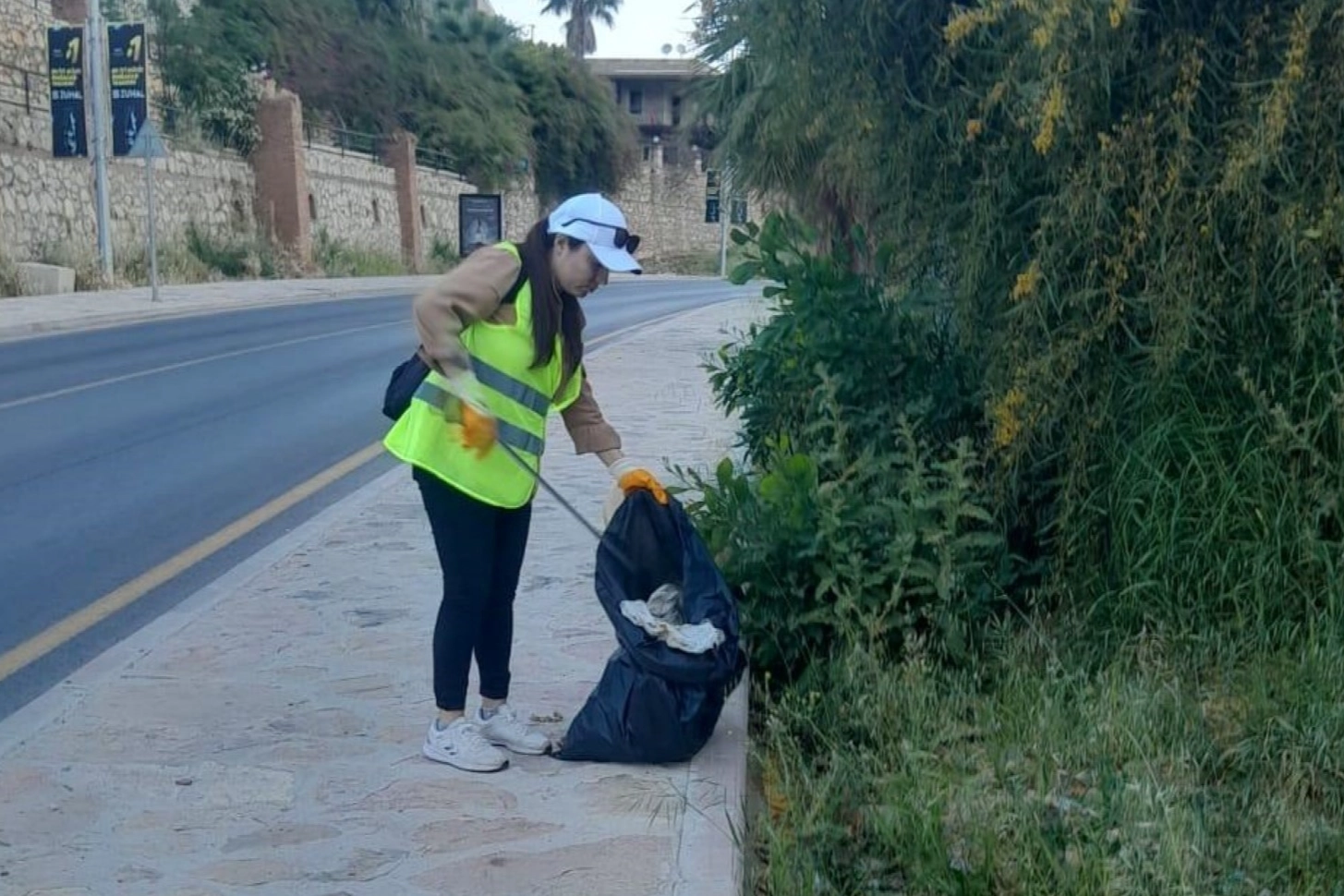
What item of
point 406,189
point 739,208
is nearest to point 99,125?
point 406,189

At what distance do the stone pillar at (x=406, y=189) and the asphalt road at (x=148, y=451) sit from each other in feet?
95.6

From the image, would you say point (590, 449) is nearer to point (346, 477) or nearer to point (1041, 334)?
point (1041, 334)

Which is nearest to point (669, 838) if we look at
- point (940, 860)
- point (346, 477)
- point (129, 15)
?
point (940, 860)

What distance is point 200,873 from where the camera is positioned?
A: 154 inches

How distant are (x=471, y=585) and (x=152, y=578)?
10.7 feet

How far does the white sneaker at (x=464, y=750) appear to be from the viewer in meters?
4.64

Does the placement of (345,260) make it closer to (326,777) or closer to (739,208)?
(739,208)

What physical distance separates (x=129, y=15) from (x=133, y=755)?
129ft

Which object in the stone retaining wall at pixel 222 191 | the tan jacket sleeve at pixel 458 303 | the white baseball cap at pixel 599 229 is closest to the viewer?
the tan jacket sleeve at pixel 458 303

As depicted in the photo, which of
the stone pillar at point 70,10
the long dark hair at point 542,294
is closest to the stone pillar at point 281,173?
the stone pillar at point 70,10

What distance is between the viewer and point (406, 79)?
177ft

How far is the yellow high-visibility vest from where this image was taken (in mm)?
4473

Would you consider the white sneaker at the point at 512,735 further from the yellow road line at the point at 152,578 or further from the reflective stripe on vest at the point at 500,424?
the yellow road line at the point at 152,578

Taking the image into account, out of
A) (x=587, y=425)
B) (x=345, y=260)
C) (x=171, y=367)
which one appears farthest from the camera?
(x=345, y=260)
